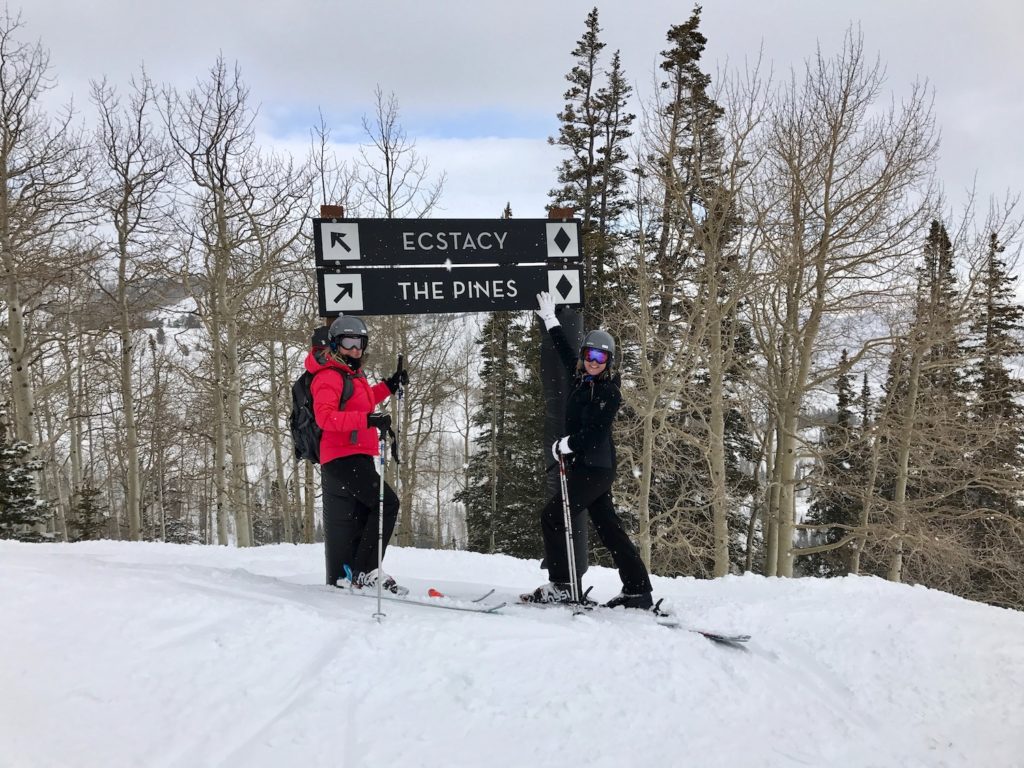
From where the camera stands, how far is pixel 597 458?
507 centimetres

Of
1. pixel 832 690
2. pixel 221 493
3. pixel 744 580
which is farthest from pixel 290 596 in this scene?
pixel 221 493

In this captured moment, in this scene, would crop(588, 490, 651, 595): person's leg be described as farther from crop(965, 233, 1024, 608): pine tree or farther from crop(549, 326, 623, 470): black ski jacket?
crop(965, 233, 1024, 608): pine tree

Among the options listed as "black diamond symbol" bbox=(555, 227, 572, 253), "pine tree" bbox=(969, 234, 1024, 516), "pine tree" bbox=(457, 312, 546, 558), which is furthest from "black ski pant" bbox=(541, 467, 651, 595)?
"pine tree" bbox=(457, 312, 546, 558)

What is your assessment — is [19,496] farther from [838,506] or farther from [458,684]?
[838,506]

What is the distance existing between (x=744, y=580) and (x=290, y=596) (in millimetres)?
4663

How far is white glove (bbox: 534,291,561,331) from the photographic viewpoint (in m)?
5.77

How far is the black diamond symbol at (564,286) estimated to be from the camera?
595 cm

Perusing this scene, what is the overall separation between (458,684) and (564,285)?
3754 mm

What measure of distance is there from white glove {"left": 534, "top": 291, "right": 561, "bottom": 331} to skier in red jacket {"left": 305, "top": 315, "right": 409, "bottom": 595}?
1411 millimetres

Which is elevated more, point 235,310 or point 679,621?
point 235,310

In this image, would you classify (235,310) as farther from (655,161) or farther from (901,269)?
(901,269)

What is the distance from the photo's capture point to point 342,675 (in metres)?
3.37

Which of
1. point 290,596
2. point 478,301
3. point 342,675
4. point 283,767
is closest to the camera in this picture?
point 283,767

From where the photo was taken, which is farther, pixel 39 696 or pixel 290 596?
pixel 290 596
